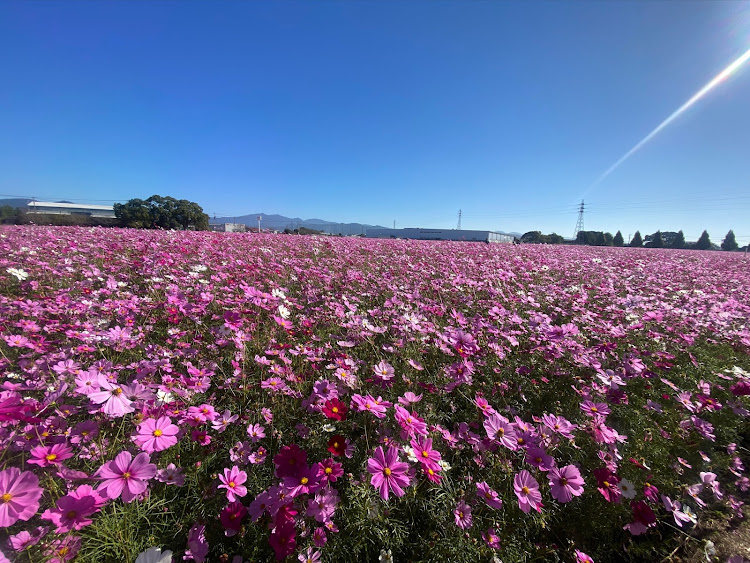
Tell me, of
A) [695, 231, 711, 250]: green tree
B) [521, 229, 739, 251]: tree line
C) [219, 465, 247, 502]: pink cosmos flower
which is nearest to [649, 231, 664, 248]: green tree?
[521, 229, 739, 251]: tree line

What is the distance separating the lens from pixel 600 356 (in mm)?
2342

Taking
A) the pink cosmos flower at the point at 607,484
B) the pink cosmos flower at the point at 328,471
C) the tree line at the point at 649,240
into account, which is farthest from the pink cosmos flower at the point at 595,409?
the tree line at the point at 649,240

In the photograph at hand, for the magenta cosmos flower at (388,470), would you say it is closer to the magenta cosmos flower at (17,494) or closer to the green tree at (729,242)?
the magenta cosmos flower at (17,494)

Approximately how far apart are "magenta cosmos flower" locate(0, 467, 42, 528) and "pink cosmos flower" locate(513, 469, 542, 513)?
137 centimetres

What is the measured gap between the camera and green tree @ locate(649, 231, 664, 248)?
155 ft

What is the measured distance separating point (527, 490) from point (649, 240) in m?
68.4

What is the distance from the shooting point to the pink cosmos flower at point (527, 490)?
3.55 feet

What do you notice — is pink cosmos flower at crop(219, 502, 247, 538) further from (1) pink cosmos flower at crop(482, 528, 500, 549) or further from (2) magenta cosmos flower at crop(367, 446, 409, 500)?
(1) pink cosmos flower at crop(482, 528, 500, 549)

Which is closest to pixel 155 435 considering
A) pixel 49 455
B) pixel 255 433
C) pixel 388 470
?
pixel 49 455

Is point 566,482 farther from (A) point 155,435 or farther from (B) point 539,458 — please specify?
(A) point 155,435

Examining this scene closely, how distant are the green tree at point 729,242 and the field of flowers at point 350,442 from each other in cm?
6882

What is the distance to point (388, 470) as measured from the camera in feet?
3.30

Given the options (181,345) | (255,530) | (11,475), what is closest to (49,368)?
(181,345)

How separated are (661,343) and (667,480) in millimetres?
1750
